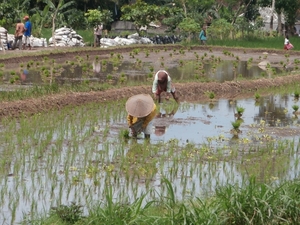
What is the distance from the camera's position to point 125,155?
6.68 metres

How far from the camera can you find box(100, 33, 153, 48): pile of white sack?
22.9 meters

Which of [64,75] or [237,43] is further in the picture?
[237,43]

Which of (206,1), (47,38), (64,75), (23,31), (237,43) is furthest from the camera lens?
(206,1)

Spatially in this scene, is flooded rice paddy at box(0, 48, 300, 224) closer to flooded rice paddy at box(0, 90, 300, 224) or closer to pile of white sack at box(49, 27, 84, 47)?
flooded rice paddy at box(0, 90, 300, 224)

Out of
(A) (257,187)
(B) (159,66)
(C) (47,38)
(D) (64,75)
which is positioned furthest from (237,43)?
(A) (257,187)

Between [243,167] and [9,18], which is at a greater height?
[9,18]

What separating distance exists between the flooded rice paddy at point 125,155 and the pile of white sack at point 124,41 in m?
13.3

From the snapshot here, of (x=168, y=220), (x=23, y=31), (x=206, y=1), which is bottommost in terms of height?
(x=168, y=220)

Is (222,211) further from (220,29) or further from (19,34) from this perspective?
(220,29)

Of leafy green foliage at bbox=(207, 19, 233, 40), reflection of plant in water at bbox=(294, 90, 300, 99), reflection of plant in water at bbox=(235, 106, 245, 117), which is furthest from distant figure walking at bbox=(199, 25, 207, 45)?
reflection of plant in water at bbox=(235, 106, 245, 117)

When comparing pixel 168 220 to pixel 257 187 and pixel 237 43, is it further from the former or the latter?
pixel 237 43

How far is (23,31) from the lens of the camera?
1841 cm

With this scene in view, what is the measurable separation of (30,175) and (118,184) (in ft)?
2.57

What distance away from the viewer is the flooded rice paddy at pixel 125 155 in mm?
5341
